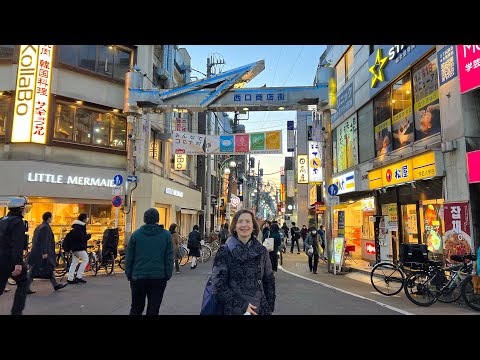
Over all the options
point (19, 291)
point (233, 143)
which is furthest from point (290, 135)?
point (19, 291)

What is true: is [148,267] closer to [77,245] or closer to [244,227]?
[244,227]

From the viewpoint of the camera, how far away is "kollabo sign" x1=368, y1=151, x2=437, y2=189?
10820 mm

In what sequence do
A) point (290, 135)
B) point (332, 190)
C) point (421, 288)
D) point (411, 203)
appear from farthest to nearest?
point (290, 135) < point (332, 190) < point (411, 203) < point (421, 288)

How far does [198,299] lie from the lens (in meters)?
8.53

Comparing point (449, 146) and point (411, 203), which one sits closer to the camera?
point (449, 146)

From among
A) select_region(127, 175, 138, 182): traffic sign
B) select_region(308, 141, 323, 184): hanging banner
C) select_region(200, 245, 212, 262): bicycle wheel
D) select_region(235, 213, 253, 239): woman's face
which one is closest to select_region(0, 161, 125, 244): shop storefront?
select_region(127, 175, 138, 182): traffic sign

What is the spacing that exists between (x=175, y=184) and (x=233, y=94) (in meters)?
9.30

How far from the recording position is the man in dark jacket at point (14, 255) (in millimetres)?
5469

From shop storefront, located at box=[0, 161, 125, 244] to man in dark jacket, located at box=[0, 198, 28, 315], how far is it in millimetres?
9955

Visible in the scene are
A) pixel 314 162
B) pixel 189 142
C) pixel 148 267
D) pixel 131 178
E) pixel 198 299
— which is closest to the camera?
pixel 148 267

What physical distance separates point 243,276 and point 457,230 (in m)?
8.64

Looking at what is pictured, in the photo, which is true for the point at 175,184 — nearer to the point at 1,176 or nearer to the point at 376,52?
the point at 1,176

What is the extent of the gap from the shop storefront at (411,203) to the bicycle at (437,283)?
2690mm
